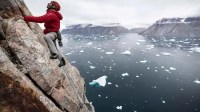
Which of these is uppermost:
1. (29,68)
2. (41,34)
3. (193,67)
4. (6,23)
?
(6,23)

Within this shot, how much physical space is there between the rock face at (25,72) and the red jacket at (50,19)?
469 mm

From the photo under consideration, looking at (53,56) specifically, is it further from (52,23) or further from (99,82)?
(99,82)

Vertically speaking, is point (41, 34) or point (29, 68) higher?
point (41, 34)

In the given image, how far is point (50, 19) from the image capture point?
6254 millimetres

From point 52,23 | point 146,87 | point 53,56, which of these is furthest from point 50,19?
point 146,87

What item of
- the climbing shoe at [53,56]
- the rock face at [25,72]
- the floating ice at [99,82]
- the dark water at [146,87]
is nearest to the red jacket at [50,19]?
the rock face at [25,72]

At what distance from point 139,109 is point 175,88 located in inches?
423

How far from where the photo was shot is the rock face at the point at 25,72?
472 cm

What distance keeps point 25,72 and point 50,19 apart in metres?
1.95

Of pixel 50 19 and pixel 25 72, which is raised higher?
pixel 50 19

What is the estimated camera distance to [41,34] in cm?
741

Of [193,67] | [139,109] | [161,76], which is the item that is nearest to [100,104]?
[139,109]

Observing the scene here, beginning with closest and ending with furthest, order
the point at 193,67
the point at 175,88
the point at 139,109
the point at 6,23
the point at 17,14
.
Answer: the point at 6,23 < the point at 17,14 < the point at 139,109 < the point at 175,88 < the point at 193,67

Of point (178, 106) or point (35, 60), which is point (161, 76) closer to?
point (178, 106)
